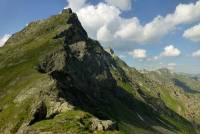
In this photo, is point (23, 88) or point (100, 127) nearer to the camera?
point (100, 127)

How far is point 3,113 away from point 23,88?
15.0 meters

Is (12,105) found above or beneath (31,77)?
beneath

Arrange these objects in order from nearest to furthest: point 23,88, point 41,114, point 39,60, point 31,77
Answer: point 41,114 < point 23,88 < point 31,77 < point 39,60

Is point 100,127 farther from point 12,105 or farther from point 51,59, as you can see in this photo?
point 51,59

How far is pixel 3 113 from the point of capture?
427 ft

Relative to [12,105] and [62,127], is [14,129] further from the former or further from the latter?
[62,127]

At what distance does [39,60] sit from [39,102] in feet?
232

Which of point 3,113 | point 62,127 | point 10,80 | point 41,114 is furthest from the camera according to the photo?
point 10,80

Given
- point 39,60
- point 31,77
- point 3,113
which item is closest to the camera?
point 3,113

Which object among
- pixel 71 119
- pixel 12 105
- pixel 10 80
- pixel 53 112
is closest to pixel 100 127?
pixel 71 119

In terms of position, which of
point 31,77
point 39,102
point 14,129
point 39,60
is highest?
point 39,60

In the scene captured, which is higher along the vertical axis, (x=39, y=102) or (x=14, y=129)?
(x=39, y=102)

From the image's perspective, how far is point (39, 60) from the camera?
190 metres

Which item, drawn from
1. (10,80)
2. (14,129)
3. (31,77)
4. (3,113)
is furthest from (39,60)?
(14,129)
